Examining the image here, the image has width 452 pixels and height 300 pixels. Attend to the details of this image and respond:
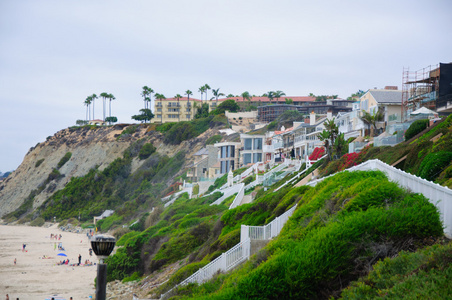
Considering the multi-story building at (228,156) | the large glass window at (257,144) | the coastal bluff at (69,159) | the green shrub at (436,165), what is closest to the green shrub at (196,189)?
the multi-story building at (228,156)

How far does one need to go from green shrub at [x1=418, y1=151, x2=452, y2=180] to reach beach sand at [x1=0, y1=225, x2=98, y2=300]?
25402 mm

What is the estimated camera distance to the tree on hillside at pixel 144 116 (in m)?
158

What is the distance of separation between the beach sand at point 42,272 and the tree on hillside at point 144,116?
7990cm

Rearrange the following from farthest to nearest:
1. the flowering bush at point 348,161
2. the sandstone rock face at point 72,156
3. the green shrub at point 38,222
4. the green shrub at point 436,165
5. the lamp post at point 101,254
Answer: the sandstone rock face at point 72,156 → the green shrub at point 38,222 → the flowering bush at point 348,161 → the green shrub at point 436,165 → the lamp post at point 101,254

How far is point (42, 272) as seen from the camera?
49.1 m

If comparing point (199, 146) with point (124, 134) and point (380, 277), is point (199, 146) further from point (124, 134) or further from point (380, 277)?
point (380, 277)

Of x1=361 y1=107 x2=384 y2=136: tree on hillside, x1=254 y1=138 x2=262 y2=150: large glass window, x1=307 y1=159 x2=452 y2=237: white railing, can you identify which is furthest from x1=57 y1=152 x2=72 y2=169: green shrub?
x1=307 y1=159 x2=452 y2=237: white railing

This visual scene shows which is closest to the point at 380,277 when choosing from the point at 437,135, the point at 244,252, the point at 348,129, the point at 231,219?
the point at 244,252

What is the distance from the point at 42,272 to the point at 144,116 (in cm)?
11124

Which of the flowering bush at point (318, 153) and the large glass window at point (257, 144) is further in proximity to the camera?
the large glass window at point (257, 144)

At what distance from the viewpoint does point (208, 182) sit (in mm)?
69500

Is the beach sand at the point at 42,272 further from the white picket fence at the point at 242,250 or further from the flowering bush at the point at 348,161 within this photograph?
the flowering bush at the point at 348,161

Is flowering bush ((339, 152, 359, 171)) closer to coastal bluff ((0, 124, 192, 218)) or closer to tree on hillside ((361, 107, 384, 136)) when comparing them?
tree on hillside ((361, 107, 384, 136))

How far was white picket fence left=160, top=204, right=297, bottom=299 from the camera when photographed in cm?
2052
